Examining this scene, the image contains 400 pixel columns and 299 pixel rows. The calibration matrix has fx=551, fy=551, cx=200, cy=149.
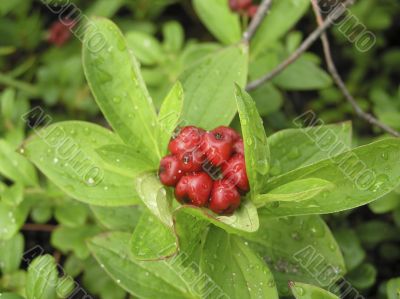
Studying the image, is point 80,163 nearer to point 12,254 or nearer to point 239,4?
point 12,254

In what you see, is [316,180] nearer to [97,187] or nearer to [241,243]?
[241,243]

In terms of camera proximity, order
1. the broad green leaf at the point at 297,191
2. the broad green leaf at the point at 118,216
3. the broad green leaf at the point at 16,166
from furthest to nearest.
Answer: the broad green leaf at the point at 16,166 → the broad green leaf at the point at 118,216 → the broad green leaf at the point at 297,191

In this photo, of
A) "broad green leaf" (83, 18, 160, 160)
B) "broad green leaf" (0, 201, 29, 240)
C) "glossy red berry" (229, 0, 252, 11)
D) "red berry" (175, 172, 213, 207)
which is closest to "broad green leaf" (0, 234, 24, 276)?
"broad green leaf" (0, 201, 29, 240)

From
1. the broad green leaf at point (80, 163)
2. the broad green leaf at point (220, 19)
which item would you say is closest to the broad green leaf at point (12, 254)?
the broad green leaf at point (80, 163)

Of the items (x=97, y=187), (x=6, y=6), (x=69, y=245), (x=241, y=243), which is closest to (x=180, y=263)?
(x=241, y=243)

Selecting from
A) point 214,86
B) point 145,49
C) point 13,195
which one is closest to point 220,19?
point 145,49

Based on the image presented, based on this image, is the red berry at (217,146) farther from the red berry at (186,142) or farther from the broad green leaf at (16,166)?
the broad green leaf at (16,166)
